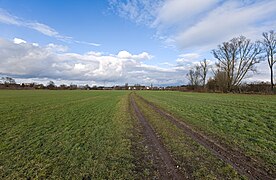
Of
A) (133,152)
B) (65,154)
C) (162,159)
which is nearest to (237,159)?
(162,159)

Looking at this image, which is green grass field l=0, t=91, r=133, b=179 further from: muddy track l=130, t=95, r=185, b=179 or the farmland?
muddy track l=130, t=95, r=185, b=179

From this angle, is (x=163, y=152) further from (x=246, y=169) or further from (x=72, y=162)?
(x=72, y=162)

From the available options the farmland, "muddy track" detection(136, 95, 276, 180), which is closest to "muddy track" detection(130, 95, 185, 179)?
the farmland

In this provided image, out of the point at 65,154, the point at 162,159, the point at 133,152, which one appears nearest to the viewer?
the point at 162,159

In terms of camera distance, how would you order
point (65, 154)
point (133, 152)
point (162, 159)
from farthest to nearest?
point (133, 152), point (65, 154), point (162, 159)

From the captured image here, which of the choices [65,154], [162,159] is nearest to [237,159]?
[162,159]

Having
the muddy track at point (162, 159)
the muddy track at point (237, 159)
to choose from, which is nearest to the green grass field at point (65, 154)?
the muddy track at point (162, 159)

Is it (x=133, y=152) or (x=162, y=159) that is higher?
(x=162, y=159)

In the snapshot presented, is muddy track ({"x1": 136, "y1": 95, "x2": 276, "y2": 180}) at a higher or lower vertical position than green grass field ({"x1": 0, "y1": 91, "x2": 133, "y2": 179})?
higher

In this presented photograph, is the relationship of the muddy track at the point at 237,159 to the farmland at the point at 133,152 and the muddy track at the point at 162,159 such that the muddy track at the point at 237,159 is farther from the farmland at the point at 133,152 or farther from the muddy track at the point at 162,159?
the muddy track at the point at 162,159

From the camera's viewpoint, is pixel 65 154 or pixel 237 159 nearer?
pixel 237 159

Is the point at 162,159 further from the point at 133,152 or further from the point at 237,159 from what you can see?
the point at 237,159

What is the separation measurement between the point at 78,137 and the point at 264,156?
818 cm

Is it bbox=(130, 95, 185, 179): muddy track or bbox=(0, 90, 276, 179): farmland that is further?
bbox=(0, 90, 276, 179): farmland
